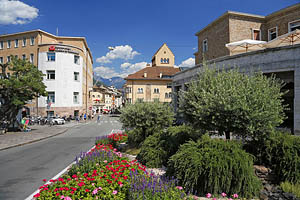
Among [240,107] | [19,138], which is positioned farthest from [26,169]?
[19,138]

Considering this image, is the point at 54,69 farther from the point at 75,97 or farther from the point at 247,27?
the point at 247,27

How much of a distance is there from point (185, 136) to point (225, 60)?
30.9 feet

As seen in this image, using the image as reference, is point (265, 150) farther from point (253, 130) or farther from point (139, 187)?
point (139, 187)

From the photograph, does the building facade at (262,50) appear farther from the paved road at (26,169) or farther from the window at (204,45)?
the paved road at (26,169)

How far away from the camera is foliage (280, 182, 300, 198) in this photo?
4901 millimetres

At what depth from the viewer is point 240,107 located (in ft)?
18.3

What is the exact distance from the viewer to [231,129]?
615 cm

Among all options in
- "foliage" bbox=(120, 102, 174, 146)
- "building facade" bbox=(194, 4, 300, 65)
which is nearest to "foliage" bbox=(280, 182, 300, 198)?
"foliage" bbox=(120, 102, 174, 146)

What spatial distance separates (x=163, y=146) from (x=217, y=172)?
3277 mm

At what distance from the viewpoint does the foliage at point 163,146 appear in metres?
7.54

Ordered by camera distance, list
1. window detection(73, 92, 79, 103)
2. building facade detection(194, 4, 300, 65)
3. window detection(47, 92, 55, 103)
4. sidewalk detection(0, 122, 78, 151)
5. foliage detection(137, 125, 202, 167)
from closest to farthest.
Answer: foliage detection(137, 125, 202, 167)
sidewalk detection(0, 122, 78, 151)
building facade detection(194, 4, 300, 65)
window detection(47, 92, 55, 103)
window detection(73, 92, 79, 103)

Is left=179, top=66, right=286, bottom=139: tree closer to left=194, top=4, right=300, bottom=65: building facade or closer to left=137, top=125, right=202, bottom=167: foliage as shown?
left=137, top=125, right=202, bottom=167: foliage

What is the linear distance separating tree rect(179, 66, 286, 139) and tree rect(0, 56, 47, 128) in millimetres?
19587

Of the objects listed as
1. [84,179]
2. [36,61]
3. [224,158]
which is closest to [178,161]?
[224,158]
